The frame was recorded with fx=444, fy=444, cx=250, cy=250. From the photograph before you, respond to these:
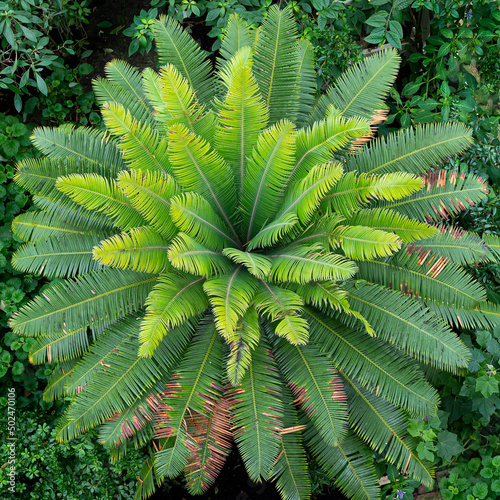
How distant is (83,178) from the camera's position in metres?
2.27

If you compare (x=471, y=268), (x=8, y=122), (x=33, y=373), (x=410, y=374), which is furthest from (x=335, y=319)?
(x=8, y=122)

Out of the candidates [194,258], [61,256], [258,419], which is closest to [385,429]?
[258,419]

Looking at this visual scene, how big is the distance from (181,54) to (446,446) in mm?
3017

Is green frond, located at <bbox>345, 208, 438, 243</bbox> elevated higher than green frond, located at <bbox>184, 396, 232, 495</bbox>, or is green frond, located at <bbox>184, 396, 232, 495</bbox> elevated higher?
green frond, located at <bbox>345, 208, 438, 243</bbox>

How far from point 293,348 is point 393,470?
1.24 metres

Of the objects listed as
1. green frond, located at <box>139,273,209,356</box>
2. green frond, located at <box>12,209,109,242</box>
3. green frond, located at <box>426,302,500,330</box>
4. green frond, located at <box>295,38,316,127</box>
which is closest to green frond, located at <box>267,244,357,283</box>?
green frond, located at <box>139,273,209,356</box>

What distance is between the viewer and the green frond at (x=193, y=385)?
2359 millimetres

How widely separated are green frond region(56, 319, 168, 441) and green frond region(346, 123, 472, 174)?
1692mm

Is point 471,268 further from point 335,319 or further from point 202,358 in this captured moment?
point 202,358

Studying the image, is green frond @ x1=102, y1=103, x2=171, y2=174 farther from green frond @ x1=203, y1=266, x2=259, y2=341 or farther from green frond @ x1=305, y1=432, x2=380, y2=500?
green frond @ x1=305, y1=432, x2=380, y2=500

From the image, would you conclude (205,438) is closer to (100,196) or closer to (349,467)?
(349,467)

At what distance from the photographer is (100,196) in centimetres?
231

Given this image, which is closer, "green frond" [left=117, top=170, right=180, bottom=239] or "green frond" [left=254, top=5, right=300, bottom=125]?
"green frond" [left=117, top=170, right=180, bottom=239]

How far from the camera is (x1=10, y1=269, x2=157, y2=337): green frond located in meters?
2.46
